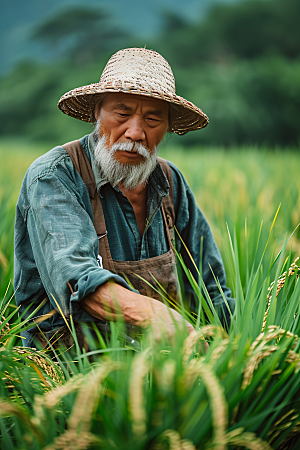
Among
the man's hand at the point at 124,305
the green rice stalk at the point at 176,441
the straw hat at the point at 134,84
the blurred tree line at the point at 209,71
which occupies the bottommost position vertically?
the green rice stalk at the point at 176,441

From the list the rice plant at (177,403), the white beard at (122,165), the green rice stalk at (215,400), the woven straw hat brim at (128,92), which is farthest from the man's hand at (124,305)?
the woven straw hat brim at (128,92)

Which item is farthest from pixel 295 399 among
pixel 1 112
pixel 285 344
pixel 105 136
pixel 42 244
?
pixel 1 112

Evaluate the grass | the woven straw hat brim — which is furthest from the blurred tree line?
the grass

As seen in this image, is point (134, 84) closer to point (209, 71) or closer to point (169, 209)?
point (169, 209)

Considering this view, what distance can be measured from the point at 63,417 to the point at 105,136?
3.01 feet

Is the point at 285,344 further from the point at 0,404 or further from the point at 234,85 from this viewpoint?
the point at 234,85

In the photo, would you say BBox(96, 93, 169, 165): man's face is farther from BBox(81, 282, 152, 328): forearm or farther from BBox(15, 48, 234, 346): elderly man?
BBox(81, 282, 152, 328): forearm

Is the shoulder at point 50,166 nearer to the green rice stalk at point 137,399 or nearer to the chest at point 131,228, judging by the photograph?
the chest at point 131,228

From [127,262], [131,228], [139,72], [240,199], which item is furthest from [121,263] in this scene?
[240,199]

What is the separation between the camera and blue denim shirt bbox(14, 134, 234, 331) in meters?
1.05

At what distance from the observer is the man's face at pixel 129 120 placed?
139 centimetres

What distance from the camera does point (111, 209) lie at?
4.64ft

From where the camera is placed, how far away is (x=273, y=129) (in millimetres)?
13289

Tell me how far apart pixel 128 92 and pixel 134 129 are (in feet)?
0.45
